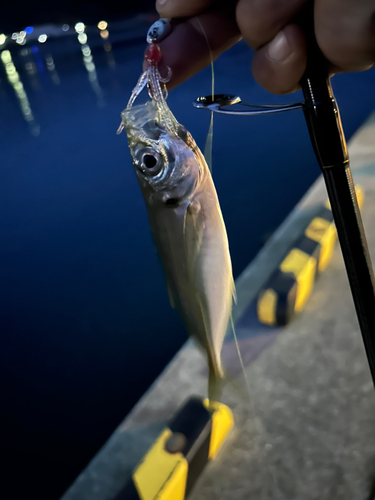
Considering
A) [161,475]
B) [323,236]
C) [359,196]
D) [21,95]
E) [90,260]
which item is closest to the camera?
[161,475]

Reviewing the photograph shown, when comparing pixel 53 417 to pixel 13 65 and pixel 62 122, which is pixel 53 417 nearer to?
pixel 62 122

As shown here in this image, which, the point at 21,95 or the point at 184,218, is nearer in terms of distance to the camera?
the point at 184,218

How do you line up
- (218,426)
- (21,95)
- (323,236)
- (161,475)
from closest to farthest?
(161,475), (218,426), (323,236), (21,95)

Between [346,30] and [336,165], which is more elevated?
[346,30]

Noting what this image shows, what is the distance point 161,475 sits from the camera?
1104 millimetres

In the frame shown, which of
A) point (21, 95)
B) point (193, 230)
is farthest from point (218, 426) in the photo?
point (21, 95)

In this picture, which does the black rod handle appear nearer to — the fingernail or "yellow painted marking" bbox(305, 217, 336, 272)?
the fingernail

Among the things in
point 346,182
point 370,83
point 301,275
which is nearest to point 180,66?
point 346,182

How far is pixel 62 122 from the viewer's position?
795cm

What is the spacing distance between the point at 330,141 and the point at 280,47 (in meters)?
0.12

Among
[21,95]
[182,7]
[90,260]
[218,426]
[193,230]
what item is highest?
[182,7]

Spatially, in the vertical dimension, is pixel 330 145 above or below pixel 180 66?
below

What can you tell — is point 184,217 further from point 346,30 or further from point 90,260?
point 90,260

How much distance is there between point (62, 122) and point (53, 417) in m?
6.93
